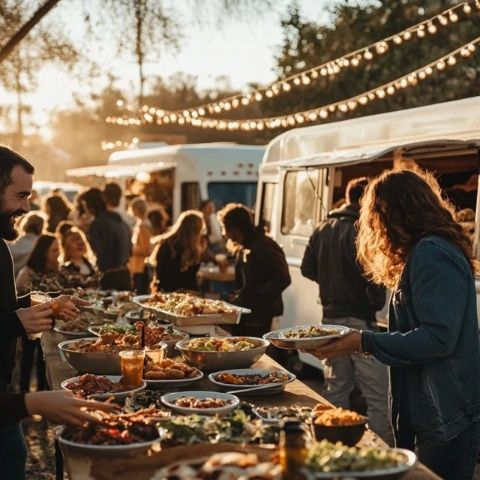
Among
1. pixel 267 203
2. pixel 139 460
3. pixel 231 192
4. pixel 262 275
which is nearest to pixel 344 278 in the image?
pixel 262 275

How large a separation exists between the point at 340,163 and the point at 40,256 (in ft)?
9.75

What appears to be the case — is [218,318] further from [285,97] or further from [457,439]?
[285,97]

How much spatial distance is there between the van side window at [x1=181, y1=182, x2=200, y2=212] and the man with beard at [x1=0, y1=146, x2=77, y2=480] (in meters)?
12.9

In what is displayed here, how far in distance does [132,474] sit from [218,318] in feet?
10.4

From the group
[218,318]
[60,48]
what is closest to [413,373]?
[218,318]

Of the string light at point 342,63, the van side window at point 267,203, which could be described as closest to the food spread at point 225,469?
the string light at point 342,63

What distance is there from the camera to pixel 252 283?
7.66m

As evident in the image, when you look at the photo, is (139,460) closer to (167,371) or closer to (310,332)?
(167,371)

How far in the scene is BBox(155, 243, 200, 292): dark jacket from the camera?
26.6 feet

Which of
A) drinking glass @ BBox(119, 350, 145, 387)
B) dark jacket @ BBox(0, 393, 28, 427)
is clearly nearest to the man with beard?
drinking glass @ BBox(119, 350, 145, 387)

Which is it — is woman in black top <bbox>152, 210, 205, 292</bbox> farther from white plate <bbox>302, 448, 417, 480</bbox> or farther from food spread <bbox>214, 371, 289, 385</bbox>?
white plate <bbox>302, 448, 417, 480</bbox>

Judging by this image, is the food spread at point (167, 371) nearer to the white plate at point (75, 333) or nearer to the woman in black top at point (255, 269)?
the white plate at point (75, 333)

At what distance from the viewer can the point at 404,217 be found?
3650 millimetres

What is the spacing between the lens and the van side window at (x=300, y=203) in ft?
35.5
